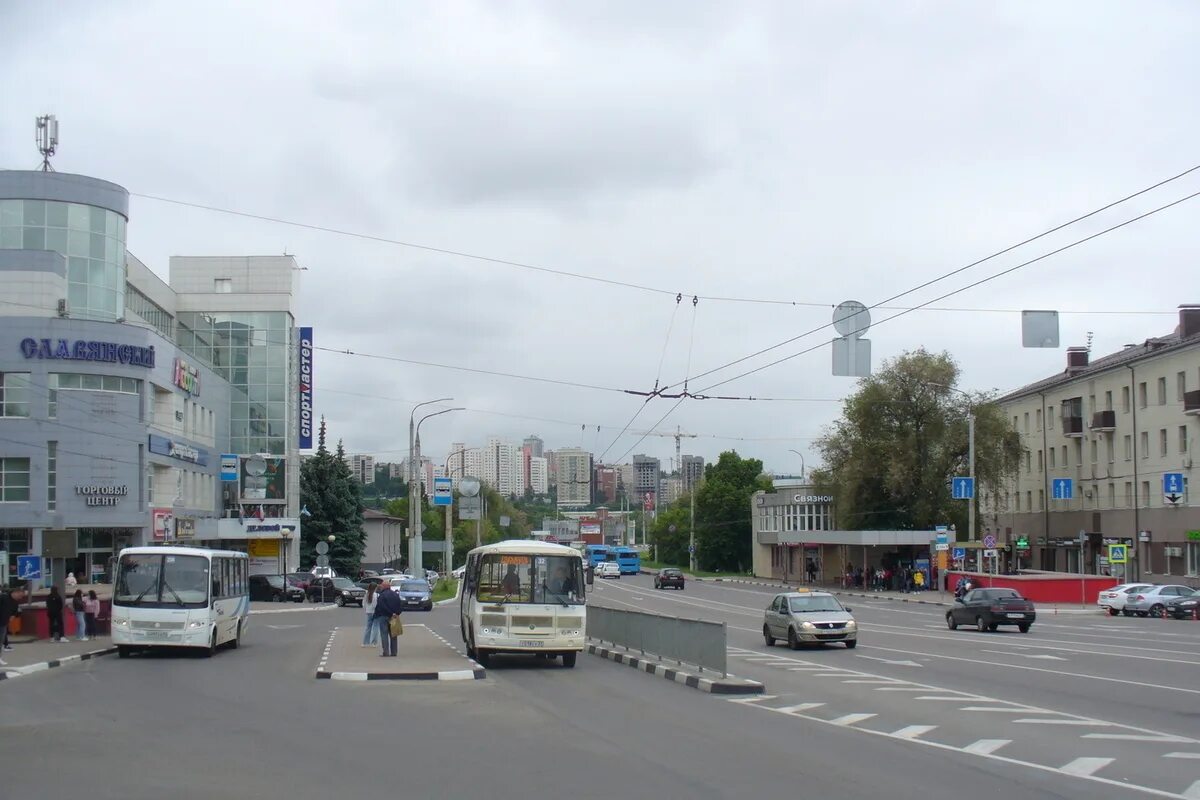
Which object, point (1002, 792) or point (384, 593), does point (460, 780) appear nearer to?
point (1002, 792)

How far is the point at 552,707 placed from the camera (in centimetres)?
1723

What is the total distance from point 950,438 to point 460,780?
7183cm

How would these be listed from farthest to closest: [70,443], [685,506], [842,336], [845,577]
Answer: [685,506], [845,577], [70,443], [842,336]

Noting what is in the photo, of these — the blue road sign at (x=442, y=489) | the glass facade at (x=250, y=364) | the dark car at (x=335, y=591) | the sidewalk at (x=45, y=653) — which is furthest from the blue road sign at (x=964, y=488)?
the glass facade at (x=250, y=364)

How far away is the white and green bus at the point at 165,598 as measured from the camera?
2586cm

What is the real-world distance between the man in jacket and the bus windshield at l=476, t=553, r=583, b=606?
7.02ft

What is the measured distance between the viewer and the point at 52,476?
51219 mm

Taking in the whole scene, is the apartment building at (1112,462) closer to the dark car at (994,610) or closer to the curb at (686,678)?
the dark car at (994,610)

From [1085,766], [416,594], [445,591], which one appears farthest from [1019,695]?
[445,591]

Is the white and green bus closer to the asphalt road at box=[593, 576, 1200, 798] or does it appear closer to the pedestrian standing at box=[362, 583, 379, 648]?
the pedestrian standing at box=[362, 583, 379, 648]

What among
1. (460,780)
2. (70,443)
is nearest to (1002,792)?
(460,780)

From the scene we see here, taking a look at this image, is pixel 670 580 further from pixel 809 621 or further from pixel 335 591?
pixel 809 621

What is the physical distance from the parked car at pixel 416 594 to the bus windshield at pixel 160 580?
91.9 feet

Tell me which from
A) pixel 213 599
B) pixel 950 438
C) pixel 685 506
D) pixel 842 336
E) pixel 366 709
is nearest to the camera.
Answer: pixel 366 709
